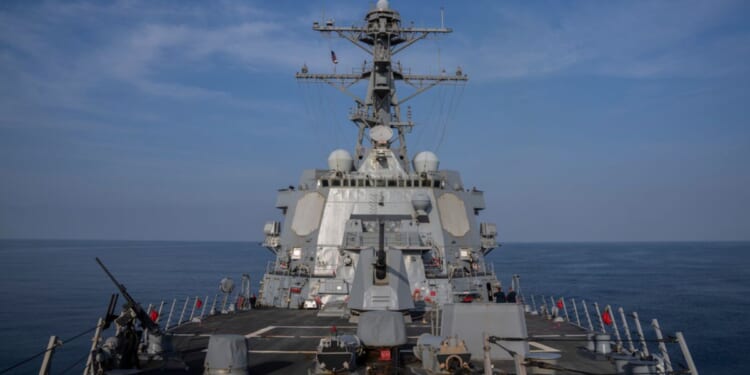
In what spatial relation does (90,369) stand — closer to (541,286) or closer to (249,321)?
(249,321)

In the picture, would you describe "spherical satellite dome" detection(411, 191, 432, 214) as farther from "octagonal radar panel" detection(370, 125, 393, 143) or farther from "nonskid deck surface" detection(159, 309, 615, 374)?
"nonskid deck surface" detection(159, 309, 615, 374)

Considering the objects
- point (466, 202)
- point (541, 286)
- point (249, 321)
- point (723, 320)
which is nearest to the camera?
point (249, 321)

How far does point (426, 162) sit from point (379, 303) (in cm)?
1187

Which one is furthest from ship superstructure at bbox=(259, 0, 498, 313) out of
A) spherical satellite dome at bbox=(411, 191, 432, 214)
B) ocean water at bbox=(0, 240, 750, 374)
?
ocean water at bbox=(0, 240, 750, 374)

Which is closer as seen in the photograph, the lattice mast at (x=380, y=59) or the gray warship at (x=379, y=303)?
the gray warship at (x=379, y=303)

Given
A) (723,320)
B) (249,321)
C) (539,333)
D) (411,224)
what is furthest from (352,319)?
(723,320)

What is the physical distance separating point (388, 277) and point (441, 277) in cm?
623

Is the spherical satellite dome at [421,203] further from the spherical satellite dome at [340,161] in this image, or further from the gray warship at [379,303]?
the spherical satellite dome at [340,161]

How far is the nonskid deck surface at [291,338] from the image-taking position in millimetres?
9008

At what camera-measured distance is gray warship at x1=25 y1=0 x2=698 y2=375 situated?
798 centimetres

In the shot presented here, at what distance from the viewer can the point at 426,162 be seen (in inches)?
939

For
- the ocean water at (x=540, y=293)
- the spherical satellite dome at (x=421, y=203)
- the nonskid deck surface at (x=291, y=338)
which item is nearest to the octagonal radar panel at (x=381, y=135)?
the spherical satellite dome at (x=421, y=203)

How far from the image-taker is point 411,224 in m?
19.8

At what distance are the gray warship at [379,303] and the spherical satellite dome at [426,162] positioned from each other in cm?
5
